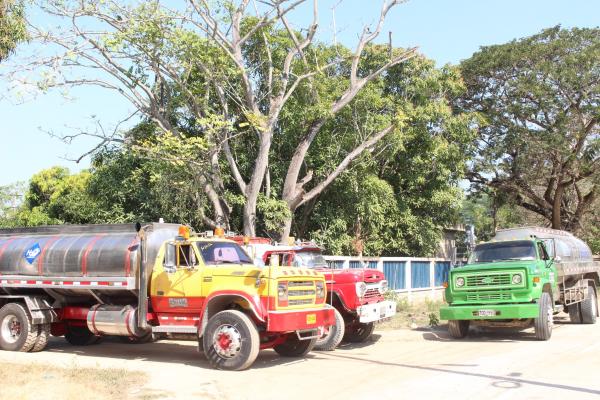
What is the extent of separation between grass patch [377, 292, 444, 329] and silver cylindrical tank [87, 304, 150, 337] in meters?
7.41

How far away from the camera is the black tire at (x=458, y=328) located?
14.9m

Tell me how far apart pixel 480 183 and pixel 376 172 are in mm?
11964

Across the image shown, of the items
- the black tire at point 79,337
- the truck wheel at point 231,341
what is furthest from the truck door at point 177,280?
the black tire at point 79,337

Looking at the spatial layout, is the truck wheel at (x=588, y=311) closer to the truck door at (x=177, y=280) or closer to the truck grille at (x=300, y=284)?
the truck grille at (x=300, y=284)

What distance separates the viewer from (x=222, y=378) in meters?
9.97

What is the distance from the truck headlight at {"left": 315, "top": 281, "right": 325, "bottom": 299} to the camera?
11.8 metres

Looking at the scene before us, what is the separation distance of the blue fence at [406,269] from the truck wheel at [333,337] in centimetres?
551

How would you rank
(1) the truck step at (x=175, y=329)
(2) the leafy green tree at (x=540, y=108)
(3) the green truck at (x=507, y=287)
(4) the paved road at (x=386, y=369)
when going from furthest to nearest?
(2) the leafy green tree at (x=540, y=108) → (3) the green truck at (x=507, y=287) → (1) the truck step at (x=175, y=329) → (4) the paved road at (x=386, y=369)

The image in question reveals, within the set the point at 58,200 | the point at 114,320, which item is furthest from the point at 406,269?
the point at 58,200

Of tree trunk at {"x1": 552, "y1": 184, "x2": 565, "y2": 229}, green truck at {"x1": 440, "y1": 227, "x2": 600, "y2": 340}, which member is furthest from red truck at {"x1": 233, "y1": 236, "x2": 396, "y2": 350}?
tree trunk at {"x1": 552, "y1": 184, "x2": 565, "y2": 229}

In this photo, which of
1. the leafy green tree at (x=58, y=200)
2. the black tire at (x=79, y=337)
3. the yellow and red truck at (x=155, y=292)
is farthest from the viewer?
the leafy green tree at (x=58, y=200)

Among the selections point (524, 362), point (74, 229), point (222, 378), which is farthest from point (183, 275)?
point (524, 362)

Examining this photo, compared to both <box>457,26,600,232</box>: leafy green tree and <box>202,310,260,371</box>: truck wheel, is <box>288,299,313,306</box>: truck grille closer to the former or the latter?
<box>202,310,260,371</box>: truck wheel

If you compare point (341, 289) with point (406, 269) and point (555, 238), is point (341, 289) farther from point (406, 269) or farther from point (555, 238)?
point (406, 269)
